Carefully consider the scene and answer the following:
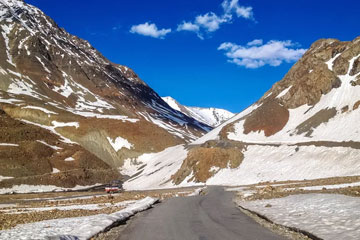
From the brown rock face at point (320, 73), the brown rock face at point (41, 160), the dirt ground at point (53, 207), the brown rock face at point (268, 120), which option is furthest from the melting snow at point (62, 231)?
the brown rock face at point (320, 73)

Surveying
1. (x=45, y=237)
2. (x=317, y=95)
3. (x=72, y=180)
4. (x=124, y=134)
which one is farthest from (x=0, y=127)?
(x=45, y=237)

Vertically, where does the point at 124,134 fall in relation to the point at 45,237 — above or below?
above

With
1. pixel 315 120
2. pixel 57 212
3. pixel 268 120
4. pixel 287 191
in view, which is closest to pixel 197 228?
pixel 57 212

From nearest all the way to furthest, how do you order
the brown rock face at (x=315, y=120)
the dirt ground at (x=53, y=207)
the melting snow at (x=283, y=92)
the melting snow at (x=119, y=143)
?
the dirt ground at (x=53, y=207)
the brown rock face at (x=315, y=120)
the melting snow at (x=283, y=92)
the melting snow at (x=119, y=143)

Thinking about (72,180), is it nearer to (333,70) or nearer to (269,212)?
(333,70)

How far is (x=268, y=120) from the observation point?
99688mm

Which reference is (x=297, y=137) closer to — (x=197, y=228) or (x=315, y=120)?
(x=315, y=120)

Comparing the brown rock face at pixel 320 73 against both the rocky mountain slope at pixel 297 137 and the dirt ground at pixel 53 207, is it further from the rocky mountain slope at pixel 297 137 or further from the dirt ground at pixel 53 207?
the dirt ground at pixel 53 207

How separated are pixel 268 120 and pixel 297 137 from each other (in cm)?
1855

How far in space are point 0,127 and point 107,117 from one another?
201ft

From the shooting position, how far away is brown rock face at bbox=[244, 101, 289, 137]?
9569 centimetres

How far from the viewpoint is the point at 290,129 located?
294 feet

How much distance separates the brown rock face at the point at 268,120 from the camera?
9569 centimetres

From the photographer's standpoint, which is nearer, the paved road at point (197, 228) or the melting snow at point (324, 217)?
the melting snow at point (324, 217)
